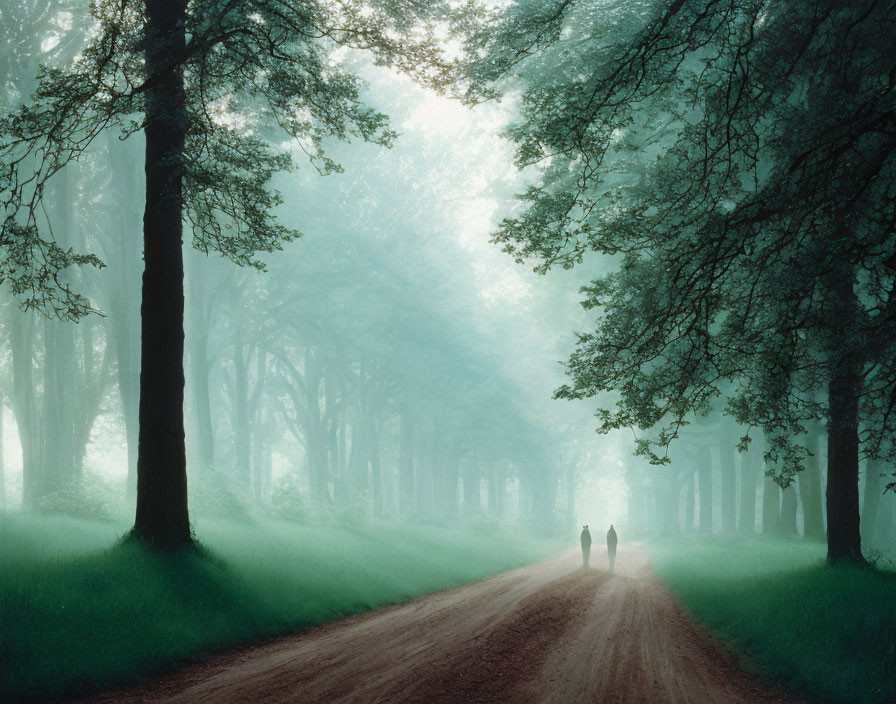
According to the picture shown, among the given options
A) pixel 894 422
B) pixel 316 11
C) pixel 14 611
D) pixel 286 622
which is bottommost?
pixel 286 622

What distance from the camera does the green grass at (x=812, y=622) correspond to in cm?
707

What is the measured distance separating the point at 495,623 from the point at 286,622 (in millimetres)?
3324

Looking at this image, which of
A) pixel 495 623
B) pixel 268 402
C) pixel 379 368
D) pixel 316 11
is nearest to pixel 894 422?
pixel 495 623

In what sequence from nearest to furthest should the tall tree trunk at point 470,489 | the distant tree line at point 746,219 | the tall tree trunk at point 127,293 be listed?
the distant tree line at point 746,219
the tall tree trunk at point 127,293
the tall tree trunk at point 470,489

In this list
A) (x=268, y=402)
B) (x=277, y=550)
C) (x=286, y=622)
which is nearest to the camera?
(x=286, y=622)

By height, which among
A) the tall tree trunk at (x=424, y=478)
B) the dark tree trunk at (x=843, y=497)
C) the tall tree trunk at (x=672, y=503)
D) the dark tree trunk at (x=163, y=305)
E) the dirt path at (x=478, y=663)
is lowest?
the tall tree trunk at (x=672, y=503)

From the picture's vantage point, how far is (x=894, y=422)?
1080 cm

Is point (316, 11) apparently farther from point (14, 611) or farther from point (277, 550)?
point (277, 550)

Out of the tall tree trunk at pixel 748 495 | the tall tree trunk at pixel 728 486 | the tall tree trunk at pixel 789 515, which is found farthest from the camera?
the tall tree trunk at pixel 728 486

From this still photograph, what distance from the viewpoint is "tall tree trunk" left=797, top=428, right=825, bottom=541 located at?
2144 centimetres

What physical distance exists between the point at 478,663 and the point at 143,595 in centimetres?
446

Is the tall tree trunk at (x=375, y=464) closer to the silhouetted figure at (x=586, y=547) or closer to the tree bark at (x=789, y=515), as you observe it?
the silhouetted figure at (x=586, y=547)

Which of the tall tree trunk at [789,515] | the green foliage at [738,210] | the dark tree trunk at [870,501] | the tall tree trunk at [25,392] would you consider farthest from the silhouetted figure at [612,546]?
the tall tree trunk at [25,392]

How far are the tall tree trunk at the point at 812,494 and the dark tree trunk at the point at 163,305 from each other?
19.9 meters
